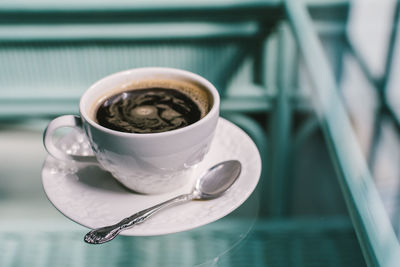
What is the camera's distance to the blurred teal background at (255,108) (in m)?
0.36

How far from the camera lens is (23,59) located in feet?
2.20

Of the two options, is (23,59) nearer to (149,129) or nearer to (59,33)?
(59,33)

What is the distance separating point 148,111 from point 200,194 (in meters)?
0.09

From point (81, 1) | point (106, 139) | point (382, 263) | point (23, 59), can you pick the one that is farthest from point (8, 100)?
point (382, 263)

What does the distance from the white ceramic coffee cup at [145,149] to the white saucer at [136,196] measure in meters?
0.01

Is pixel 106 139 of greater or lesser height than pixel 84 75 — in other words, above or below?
above

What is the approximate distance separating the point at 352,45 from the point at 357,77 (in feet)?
0.21

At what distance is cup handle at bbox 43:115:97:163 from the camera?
1.15ft

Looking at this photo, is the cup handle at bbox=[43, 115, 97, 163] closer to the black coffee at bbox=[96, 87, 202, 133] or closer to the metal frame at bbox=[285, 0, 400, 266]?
the black coffee at bbox=[96, 87, 202, 133]

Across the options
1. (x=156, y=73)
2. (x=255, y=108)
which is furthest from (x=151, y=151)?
(x=255, y=108)

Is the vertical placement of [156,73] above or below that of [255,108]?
above

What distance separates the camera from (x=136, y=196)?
35 centimetres

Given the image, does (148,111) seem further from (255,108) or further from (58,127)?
(255,108)

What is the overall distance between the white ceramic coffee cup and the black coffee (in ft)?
0.05
